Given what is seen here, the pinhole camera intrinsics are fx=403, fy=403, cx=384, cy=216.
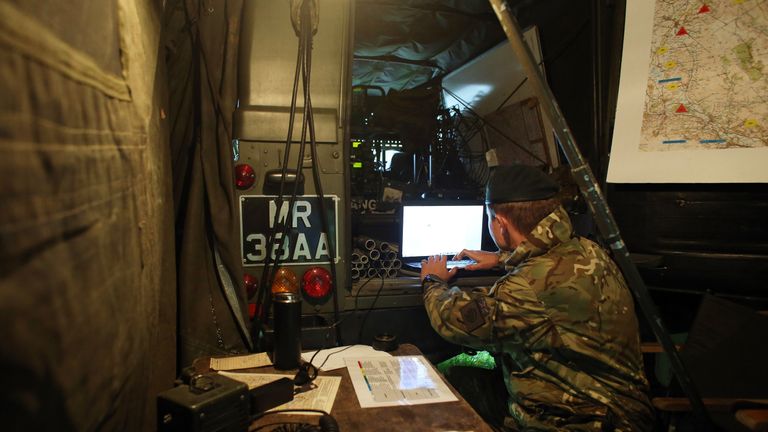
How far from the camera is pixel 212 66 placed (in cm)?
189

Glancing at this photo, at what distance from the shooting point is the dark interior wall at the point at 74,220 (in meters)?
0.52

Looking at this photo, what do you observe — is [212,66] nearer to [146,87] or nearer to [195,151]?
[195,151]

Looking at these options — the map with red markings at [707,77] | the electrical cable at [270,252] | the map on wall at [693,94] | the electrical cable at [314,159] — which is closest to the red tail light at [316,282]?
the electrical cable at [314,159]

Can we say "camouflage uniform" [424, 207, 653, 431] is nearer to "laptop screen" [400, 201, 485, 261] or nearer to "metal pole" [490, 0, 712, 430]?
"metal pole" [490, 0, 712, 430]

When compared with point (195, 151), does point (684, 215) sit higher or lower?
lower

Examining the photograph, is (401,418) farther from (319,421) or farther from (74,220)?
(74,220)

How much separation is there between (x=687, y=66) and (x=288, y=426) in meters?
2.19

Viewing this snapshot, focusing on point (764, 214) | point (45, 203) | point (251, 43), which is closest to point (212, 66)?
point (251, 43)

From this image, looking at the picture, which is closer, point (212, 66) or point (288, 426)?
point (288, 426)

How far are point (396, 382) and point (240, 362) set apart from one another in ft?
2.12

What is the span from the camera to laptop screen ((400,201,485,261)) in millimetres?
2865

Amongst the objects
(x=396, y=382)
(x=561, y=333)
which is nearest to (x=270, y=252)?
(x=396, y=382)

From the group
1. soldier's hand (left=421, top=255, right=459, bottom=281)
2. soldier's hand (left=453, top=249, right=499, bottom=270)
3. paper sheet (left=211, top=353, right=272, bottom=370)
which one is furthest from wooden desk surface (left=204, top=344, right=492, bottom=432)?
soldier's hand (left=453, top=249, right=499, bottom=270)

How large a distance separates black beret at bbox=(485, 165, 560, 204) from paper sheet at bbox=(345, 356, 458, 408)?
0.81 metres
